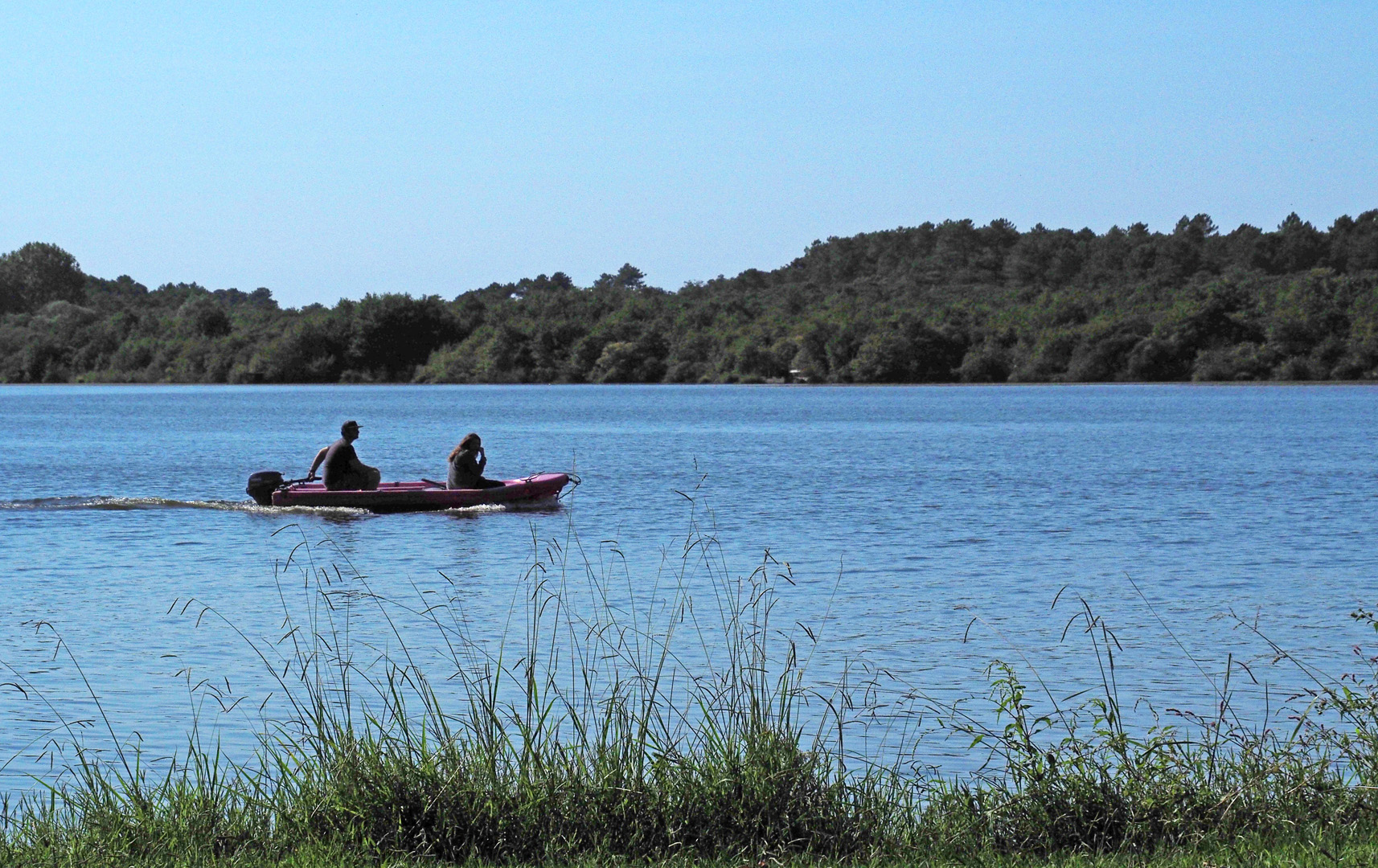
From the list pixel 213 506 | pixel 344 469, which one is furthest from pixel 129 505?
pixel 344 469

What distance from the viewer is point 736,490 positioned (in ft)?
108

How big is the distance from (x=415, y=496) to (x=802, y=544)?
7468 millimetres

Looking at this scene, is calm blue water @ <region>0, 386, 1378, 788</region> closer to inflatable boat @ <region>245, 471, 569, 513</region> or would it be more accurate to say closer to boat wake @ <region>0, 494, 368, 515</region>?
boat wake @ <region>0, 494, 368, 515</region>

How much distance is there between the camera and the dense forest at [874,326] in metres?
111

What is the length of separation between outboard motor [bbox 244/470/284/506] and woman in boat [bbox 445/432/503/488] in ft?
9.35

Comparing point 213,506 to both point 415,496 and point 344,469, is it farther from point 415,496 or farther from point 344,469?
point 415,496

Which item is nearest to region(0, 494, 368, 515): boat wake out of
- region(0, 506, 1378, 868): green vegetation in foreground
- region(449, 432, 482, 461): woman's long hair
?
region(449, 432, 482, 461): woman's long hair

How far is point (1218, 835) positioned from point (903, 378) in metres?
120

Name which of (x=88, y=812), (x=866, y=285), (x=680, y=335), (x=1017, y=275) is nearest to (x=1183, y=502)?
(x=88, y=812)

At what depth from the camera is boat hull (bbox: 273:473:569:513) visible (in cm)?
2647

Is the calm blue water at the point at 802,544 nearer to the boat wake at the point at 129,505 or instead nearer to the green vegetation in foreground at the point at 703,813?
the boat wake at the point at 129,505

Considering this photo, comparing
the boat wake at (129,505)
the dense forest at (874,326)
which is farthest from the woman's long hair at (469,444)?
the dense forest at (874,326)

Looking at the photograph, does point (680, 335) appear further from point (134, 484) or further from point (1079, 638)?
point (1079, 638)

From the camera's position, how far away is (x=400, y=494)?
2677 cm
